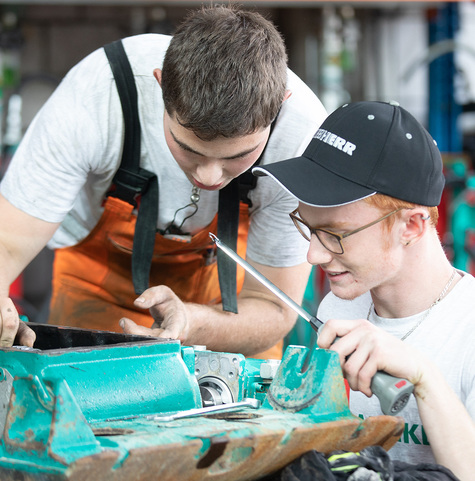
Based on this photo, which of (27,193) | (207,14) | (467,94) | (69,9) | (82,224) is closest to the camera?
(207,14)

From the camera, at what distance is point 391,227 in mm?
1474

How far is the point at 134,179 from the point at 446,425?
120cm

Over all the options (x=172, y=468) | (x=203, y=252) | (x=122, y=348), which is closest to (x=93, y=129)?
(x=203, y=252)

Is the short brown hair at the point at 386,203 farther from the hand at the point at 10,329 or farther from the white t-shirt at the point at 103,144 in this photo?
the hand at the point at 10,329

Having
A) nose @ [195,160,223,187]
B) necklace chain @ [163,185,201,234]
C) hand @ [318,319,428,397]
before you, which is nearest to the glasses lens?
hand @ [318,319,428,397]

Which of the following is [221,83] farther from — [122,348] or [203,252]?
[203,252]

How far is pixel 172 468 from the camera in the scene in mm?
962

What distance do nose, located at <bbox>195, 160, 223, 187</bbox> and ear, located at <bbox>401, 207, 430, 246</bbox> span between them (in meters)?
0.49

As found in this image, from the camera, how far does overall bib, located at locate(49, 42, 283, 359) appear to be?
2.13 meters

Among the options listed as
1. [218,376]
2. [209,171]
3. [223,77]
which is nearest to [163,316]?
[209,171]

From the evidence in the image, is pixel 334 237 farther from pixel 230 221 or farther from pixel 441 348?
pixel 230 221

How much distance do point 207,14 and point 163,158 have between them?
0.46 metres

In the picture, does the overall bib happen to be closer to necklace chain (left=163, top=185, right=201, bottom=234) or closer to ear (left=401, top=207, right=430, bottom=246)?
necklace chain (left=163, top=185, right=201, bottom=234)

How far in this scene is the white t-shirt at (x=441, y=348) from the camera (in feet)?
4.75
